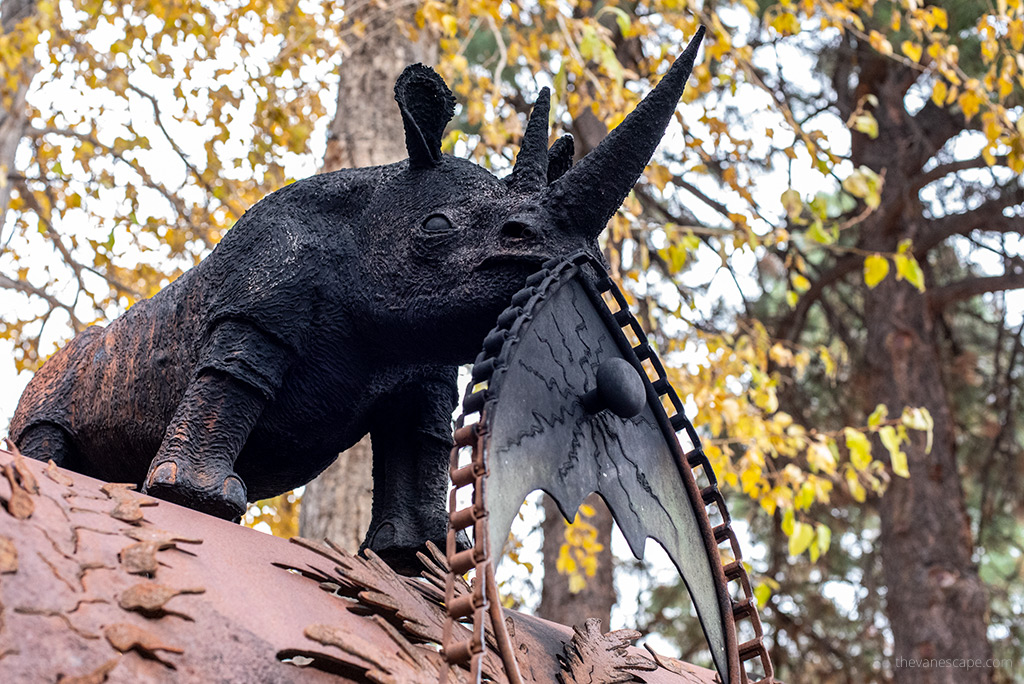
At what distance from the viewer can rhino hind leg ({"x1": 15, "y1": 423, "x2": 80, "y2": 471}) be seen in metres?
1.74

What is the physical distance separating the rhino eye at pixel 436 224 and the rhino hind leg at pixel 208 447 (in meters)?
0.37

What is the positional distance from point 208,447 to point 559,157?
754mm

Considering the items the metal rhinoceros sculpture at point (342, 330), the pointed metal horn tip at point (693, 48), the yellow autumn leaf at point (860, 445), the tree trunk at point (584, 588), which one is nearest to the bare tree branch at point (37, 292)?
the tree trunk at point (584, 588)

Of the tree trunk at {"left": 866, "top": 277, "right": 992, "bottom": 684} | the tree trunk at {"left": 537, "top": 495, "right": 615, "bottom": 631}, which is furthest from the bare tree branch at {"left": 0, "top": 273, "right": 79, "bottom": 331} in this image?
the tree trunk at {"left": 866, "top": 277, "right": 992, "bottom": 684}

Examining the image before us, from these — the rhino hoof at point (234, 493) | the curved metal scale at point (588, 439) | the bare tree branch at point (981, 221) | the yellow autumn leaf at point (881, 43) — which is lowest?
the rhino hoof at point (234, 493)

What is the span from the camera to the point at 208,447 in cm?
146

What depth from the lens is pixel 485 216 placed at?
60.8 inches

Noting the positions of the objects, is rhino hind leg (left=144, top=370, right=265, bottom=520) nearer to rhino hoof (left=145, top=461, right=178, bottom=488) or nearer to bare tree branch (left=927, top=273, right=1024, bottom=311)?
rhino hoof (left=145, top=461, right=178, bottom=488)

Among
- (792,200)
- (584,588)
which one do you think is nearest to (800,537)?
(792,200)

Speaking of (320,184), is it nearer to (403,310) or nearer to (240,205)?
(403,310)

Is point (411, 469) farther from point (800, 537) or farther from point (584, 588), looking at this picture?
point (584, 588)

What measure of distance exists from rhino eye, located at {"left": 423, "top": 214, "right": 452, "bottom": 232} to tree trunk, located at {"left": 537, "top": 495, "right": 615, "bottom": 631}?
440 cm

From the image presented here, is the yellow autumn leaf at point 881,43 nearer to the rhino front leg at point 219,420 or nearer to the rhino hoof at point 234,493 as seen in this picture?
the rhino front leg at point 219,420

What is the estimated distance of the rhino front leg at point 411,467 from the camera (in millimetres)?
1721
